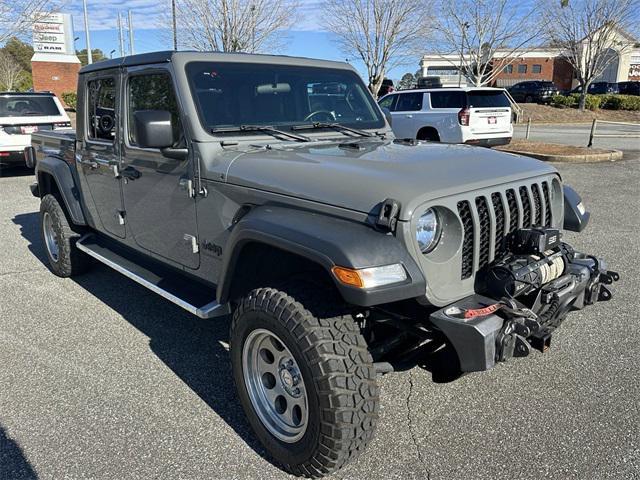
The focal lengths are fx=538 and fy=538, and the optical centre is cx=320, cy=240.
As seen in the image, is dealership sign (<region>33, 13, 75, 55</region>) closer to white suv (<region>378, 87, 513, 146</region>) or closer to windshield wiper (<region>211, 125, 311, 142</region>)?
white suv (<region>378, 87, 513, 146</region>)

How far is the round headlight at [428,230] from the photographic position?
2451mm

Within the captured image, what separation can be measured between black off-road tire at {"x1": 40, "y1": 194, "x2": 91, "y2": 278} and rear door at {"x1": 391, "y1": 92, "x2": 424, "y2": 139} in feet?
31.8

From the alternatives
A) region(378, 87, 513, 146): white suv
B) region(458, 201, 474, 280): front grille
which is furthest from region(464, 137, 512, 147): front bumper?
region(458, 201, 474, 280): front grille

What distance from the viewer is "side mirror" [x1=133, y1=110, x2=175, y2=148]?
301cm

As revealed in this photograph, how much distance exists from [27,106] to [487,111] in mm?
10323

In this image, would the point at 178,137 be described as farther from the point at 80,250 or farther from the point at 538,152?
the point at 538,152

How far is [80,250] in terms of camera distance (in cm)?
519

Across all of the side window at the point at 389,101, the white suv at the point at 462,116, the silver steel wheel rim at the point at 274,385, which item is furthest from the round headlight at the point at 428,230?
the side window at the point at 389,101

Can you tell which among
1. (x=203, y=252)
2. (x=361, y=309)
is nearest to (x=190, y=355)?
(x=203, y=252)

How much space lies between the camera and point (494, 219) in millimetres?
2668

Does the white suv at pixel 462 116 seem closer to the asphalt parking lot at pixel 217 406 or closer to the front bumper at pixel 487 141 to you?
the front bumper at pixel 487 141

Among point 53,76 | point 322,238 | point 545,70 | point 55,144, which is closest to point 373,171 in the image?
point 322,238

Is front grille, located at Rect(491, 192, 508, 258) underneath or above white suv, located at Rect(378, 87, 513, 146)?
underneath

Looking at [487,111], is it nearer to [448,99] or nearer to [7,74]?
[448,99]
